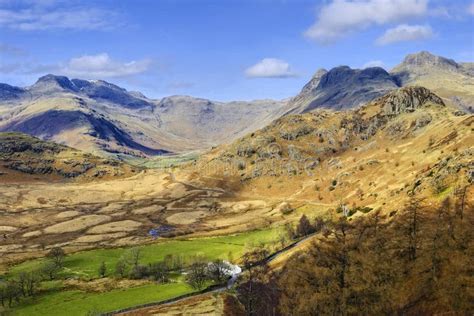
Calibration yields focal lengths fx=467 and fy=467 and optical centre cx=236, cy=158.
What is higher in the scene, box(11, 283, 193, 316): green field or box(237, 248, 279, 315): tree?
box(237, 248, 279, 315): tree

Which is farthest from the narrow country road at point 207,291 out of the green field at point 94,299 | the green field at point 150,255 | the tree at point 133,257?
the tree at point 133,257

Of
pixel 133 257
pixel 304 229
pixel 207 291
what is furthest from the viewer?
pixel 304 229

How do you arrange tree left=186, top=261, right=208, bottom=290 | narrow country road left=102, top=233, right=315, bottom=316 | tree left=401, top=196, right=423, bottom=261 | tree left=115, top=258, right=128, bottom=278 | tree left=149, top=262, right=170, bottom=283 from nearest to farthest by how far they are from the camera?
tree left=401, top=196, right=423, bottom=261 → narrow country road left=102, top=233, right=315, bottom=316 → tree left=186, top=261, right=208, bottom=290 → tree left=149, top=262, right=170, bottom=283 → tree left=115, top=258, right=128, bottom=278

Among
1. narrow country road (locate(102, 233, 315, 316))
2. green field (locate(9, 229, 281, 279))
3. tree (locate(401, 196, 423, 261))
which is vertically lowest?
green field (locate(9, 229, 281, 279))

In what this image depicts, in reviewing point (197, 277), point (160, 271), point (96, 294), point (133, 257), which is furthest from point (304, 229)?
point (96, 294)

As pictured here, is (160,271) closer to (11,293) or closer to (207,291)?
(207,291)

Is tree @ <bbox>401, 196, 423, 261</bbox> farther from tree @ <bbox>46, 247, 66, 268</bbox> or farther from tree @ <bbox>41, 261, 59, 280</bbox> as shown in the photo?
tree @ <bbox>46, 247, 66, 268</bbox>

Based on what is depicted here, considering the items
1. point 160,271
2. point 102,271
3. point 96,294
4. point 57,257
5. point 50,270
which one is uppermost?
point 57,257

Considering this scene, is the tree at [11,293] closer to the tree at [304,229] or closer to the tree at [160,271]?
the tree at [160,271]

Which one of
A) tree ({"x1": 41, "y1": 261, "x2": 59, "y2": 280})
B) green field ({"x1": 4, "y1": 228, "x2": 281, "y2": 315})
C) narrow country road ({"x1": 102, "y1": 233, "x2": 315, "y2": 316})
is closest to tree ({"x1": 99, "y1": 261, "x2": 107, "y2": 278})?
green field ({"x1": 4, "y1": 228, "x2": 281, "y2": 315})
